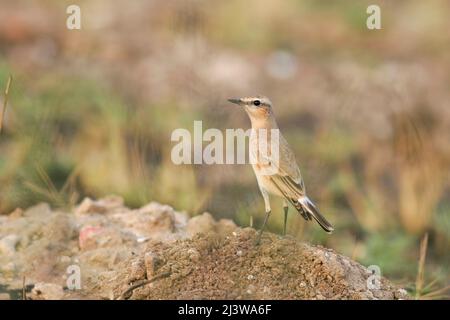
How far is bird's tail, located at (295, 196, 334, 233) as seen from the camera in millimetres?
6125

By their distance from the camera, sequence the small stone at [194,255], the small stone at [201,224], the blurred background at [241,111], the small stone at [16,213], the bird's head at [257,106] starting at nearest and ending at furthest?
the small stone at [194,255] → the small stone at [201,224] → the bird's head at [257,106] → the small stone at [16,213] → the blurred background at [241,111]

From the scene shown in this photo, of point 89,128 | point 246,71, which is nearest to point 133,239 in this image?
point 89,128

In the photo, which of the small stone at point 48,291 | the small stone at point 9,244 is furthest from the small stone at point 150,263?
the small stone at point 9,244

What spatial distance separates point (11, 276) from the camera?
6.17 metres

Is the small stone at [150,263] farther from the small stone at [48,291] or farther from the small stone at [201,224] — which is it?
the small stone at [201,224]

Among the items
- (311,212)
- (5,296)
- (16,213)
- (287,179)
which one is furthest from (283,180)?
(16,213)

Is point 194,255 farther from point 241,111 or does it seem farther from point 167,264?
point 241,111

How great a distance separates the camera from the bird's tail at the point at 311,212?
612 centimetres

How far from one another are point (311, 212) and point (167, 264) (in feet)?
3.42

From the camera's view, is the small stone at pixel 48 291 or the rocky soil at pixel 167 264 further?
the small stone at pixel 48 291

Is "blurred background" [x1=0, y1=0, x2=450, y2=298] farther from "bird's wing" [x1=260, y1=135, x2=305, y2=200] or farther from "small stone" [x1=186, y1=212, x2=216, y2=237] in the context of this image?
"bird's wing" [x1=260, y1=135, x2=305, y2=200]

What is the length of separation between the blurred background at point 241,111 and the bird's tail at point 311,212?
0.99 meters

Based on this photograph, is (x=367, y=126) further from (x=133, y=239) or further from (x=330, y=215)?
(x=133, y=239)

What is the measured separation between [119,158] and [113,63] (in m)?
4.59
